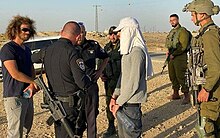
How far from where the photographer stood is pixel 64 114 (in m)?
4.19

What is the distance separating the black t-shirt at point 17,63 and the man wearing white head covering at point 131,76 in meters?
1.16

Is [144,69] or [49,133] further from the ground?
[144,69]

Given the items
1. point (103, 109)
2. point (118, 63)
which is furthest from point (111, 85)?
point (103, 109)

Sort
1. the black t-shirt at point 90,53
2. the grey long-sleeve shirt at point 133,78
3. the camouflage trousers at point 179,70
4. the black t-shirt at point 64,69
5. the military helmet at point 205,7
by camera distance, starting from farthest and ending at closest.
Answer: the camouflage trousers at point 179,70
the black t-shirt at point 90,53
the military helmet at point 205,7
the grey long-sleeve shirt at point 133,78
the black t-shirt at point 64,69

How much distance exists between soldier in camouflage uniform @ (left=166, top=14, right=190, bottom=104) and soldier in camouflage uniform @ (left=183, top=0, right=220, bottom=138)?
383 cm

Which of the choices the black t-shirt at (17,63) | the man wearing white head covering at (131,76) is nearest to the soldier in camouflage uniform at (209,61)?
the man wearing white head covering at (131,76)

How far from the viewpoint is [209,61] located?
4113mm

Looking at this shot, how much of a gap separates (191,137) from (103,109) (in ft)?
8.89

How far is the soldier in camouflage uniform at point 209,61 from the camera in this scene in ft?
13.4

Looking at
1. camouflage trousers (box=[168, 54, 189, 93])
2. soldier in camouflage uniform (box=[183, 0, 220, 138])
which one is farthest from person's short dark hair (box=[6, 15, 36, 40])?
camouflage trousers (box=[168, 54, 189, 93])

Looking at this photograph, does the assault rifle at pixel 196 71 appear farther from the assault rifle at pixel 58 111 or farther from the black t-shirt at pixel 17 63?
the black t-shirt at pixel 17 63

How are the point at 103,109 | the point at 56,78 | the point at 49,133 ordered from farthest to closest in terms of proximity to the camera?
the point at 103,109
the point at 49,133
the point at 56,78

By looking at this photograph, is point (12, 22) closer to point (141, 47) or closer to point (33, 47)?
point (141, 47)

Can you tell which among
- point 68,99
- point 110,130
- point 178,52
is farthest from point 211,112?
point 178,52
